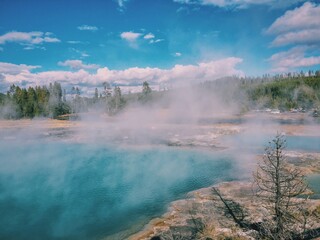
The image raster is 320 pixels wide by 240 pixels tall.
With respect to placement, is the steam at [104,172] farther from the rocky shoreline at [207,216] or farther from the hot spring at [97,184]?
the rocky shoreline at [207,216]

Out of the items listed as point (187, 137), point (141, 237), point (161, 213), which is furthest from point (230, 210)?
point (187, 137)

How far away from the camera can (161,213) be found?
23.5 m

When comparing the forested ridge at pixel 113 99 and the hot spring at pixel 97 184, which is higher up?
the forested ridge at pixel 113 99

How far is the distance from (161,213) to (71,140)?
41709 mm

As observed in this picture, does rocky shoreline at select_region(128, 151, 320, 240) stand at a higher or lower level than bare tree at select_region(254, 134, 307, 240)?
lower

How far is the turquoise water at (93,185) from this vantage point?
2223 centimetres

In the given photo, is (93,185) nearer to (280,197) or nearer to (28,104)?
(280,197)

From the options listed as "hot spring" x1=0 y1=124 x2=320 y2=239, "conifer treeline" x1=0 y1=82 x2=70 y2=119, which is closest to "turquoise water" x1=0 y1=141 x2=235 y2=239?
"hot spring" x1=0 y1=124 x2=320 y2=239

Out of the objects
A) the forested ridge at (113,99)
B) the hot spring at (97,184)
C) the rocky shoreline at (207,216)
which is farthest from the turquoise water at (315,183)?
the forested ridge at (113,99)

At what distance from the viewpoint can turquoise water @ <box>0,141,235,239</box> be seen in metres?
22.2

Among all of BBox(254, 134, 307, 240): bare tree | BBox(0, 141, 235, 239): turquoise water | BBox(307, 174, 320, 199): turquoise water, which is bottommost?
BBox(0, 141, 235, 239): turquoise water

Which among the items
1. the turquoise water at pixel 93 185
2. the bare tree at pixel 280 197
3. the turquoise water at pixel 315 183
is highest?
the bare tree at pixel 280 197

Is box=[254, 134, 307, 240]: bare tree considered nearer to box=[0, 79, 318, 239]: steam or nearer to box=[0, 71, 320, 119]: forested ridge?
box=[0, 79, 318, 239]: steam

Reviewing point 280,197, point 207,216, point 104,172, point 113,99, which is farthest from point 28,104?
point 280,197
